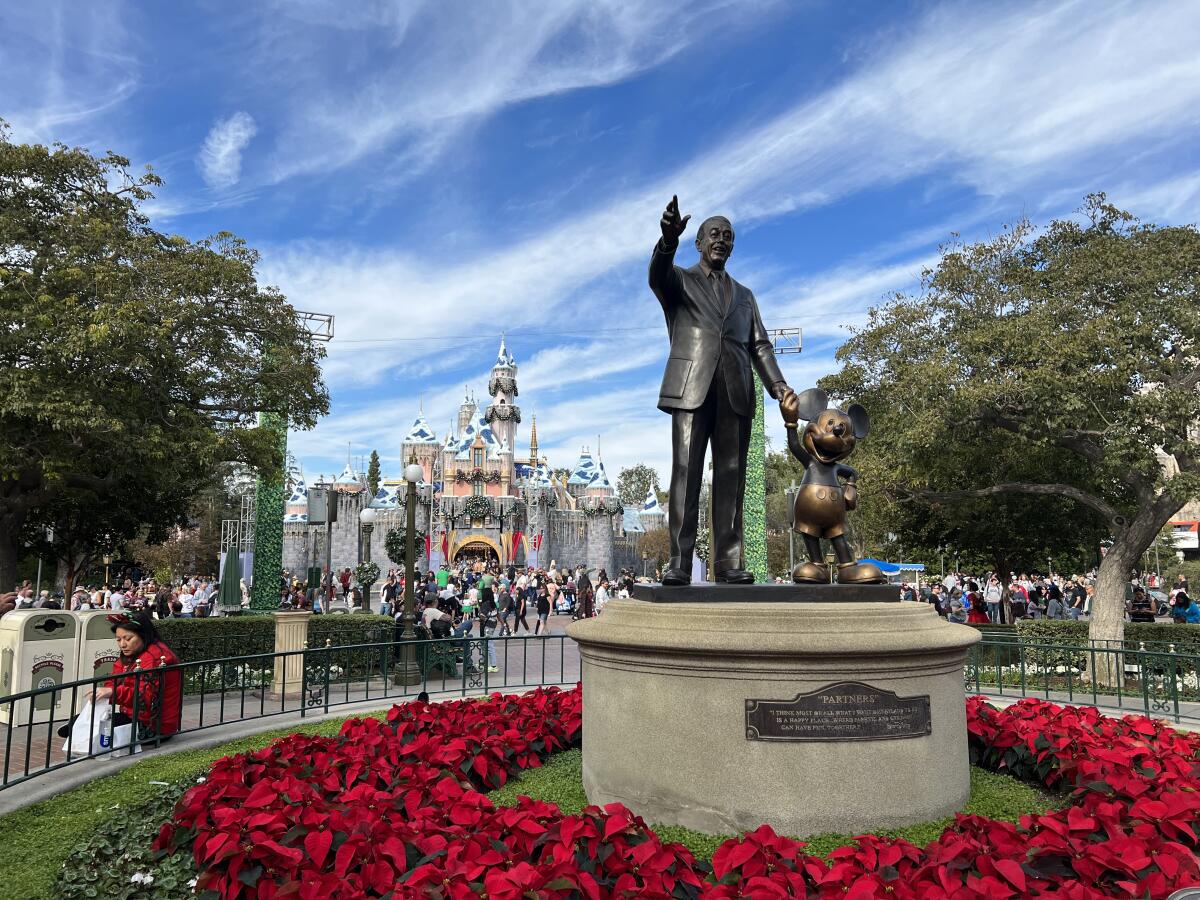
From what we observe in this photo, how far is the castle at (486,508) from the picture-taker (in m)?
68.0

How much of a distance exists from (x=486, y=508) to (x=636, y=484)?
36.1 meters

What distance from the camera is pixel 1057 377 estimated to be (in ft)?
44.7

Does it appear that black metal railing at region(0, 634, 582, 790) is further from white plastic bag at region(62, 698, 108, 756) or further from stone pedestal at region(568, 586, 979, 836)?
stone pedestal at region(568, 586, 979, 836)

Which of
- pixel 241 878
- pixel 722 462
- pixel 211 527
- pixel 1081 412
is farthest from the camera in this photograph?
pixel 211 527

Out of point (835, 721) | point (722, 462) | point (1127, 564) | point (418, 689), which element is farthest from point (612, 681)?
point (1127, 564)

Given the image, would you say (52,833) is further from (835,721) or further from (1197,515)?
(1197,515)

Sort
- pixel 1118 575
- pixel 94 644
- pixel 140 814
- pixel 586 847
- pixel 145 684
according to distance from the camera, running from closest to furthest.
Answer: pixel 586 847 → pixel 140 814 → pixel 145 684 → pixel 94 644 → pixel 1118 575

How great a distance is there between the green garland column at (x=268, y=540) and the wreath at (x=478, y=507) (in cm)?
4362

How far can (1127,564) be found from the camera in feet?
50.6

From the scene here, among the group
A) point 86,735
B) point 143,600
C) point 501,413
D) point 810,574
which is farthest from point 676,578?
point 501,413

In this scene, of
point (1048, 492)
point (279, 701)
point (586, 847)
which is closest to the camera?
point (586, 847)

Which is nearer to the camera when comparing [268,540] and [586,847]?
[586,847]

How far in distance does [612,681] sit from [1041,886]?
2.49 metres

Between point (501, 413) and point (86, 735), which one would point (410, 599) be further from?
point (501, 413)
